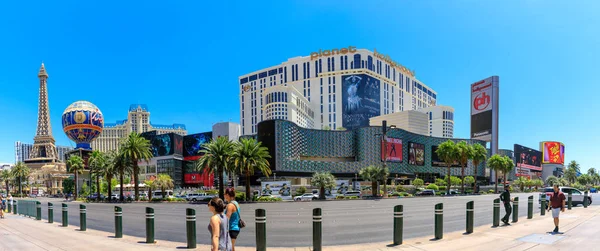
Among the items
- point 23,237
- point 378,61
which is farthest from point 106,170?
point 378,61

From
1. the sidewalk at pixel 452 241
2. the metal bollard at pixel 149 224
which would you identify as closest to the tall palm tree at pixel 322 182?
the sidewalk at pixel 452 241

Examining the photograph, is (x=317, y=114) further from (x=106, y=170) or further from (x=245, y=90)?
(x=106, y=170)

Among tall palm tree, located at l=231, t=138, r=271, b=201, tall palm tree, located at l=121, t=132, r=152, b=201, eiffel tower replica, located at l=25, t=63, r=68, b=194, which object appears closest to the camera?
tall palm tree, located at l=231, t=138, r=271, b=201

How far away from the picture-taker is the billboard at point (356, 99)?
146750 millimetres

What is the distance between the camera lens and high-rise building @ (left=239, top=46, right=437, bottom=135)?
139500 millimetres

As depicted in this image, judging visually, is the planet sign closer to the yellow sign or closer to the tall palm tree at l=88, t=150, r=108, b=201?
the tall palm tree at l=88, t=150, r=108, b=201

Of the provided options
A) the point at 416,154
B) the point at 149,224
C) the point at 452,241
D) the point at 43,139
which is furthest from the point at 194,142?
the point at 452,241

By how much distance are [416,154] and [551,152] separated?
97.0 meters

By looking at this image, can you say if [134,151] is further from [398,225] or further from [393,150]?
[393,150]

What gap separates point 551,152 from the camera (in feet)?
529

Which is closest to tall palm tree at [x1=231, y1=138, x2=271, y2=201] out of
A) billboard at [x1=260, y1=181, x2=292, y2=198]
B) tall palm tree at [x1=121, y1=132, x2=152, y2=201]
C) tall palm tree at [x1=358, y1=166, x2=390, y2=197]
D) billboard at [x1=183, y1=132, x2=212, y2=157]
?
billboard at [x1=260, y1=181, x2=292, y2=198]

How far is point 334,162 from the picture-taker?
92.7m

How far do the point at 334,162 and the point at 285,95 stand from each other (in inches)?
1891

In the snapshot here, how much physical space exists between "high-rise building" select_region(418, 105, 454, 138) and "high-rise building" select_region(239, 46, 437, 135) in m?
35.0
